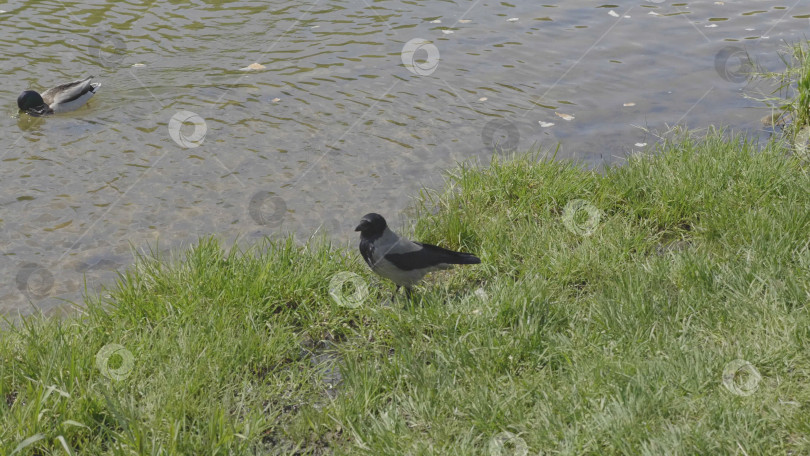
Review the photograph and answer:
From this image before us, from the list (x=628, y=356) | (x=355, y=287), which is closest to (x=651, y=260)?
(x=628, y=356)

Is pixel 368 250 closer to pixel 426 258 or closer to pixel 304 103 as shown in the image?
pixel 426 258

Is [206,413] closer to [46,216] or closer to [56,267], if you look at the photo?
[56,267]

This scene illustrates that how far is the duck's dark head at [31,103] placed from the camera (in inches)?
302

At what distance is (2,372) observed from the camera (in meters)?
3.67

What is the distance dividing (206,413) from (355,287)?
1527 millimetres
